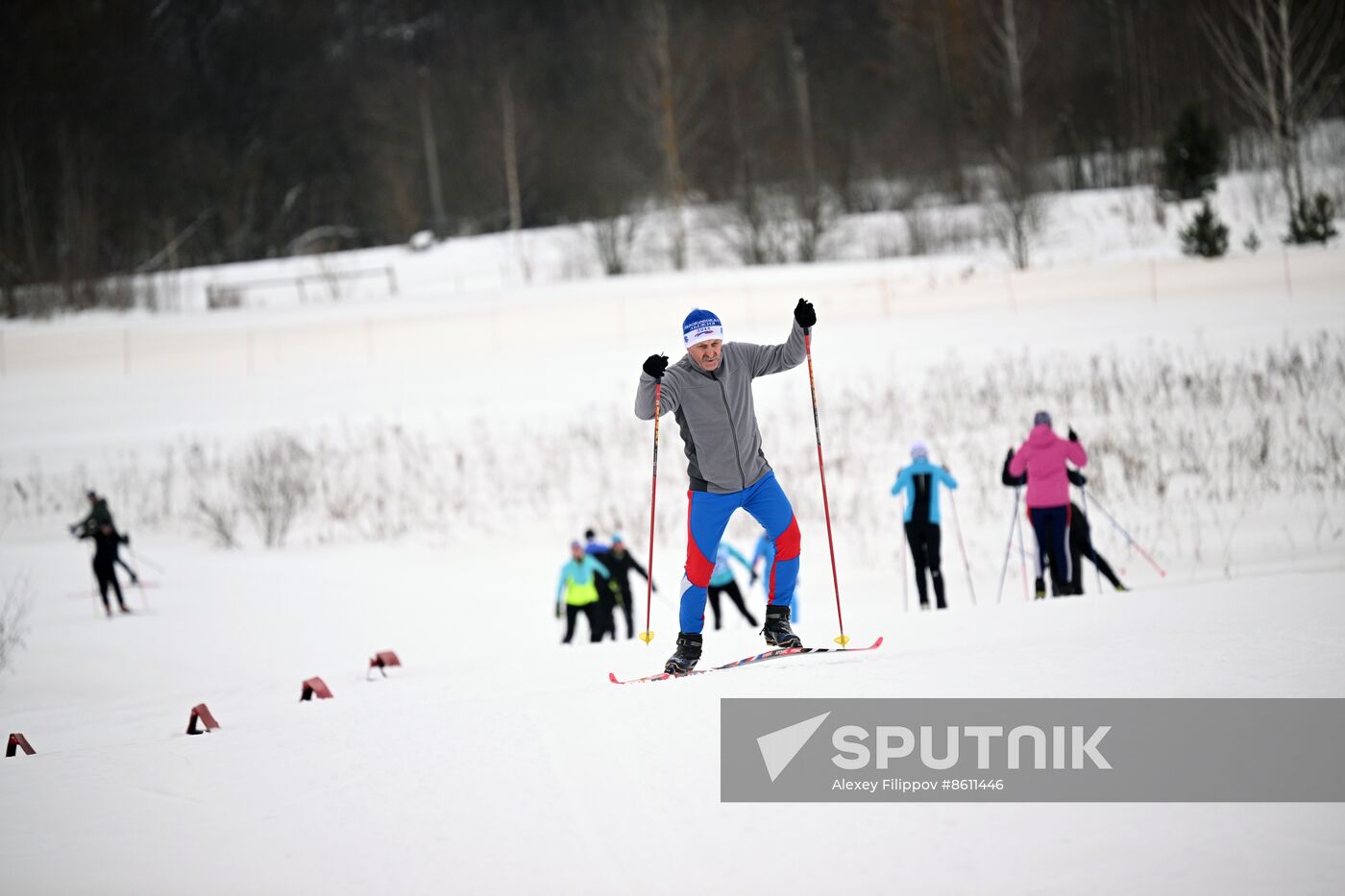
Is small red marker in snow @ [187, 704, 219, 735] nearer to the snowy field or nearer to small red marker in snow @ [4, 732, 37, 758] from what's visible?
the snowy field

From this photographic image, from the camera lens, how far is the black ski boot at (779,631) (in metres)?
6.42

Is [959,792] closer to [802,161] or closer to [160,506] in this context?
[160,506]

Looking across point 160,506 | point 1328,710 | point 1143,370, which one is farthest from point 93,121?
point 1328,710

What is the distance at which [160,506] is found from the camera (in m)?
21.0

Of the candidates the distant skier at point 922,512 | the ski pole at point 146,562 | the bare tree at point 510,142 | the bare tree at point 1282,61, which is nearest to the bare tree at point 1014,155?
the bare tree at point 1282,61

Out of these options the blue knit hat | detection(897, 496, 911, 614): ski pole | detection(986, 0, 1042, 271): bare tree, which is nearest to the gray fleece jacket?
the blue knit hat

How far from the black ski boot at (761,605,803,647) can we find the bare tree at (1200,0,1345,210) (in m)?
27.9

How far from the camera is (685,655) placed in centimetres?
638

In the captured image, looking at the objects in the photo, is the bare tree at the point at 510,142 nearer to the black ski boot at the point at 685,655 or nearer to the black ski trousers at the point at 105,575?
the black ski trousers at the point at 105,575

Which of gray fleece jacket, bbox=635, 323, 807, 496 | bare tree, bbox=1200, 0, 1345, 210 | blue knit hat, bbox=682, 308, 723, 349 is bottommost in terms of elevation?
gray fleece jacket, bbox=635, 323, 807, 496

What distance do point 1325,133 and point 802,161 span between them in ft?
53.7

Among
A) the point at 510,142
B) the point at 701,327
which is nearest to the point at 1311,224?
the point at 510,142

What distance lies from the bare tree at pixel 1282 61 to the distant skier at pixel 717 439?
27933mm

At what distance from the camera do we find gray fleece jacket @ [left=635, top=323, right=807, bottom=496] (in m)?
6.09
